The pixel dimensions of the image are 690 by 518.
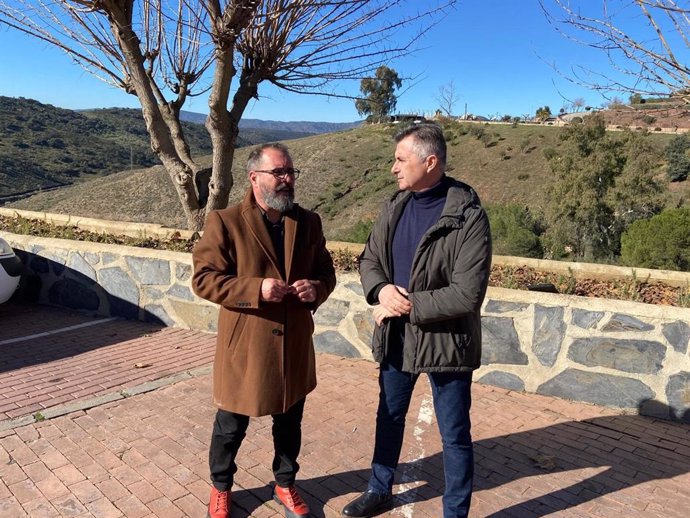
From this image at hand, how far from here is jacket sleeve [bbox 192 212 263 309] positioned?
2.39 meters

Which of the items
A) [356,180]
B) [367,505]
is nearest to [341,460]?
[367,505]

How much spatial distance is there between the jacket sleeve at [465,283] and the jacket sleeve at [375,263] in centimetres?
28

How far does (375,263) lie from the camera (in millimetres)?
2787

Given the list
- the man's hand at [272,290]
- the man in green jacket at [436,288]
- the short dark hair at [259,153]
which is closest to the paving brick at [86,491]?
the man's hand at [272,290]

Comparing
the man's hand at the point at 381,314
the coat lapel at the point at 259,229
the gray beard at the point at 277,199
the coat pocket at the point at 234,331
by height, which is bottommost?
the coat pocket at the point at 234,331

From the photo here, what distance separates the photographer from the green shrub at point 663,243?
843 centimetres

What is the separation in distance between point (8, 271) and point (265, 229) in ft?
15.8

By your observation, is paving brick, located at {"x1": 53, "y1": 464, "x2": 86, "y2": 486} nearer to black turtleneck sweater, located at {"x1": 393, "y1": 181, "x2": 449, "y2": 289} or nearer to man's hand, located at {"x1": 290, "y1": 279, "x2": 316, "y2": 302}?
man's hand, located at {"x1": 290, "y1": 279, "x2": 316, "y2": 302}

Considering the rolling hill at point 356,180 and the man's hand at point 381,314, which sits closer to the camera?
the man's hand at point 381,314

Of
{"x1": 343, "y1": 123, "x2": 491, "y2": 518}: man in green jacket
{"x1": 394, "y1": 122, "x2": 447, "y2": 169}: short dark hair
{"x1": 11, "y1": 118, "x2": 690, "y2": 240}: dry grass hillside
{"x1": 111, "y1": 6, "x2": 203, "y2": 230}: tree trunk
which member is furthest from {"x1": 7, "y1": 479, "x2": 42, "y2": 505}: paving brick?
{"x1": 11, "y1": 118, "x2": 690, "y2": 240}: dry grass hillside

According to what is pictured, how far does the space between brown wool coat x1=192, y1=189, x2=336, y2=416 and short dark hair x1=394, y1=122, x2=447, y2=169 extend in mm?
660

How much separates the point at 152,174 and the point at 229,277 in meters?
48.0

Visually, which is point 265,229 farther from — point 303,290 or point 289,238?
point 303,290

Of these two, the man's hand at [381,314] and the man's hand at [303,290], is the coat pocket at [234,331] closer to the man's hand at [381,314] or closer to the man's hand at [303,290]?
the man's hand at [303,290]
